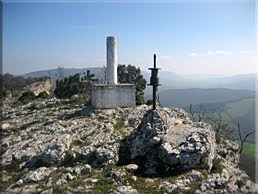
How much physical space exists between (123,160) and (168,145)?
2.44m

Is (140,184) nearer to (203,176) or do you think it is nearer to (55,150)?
(203,176)

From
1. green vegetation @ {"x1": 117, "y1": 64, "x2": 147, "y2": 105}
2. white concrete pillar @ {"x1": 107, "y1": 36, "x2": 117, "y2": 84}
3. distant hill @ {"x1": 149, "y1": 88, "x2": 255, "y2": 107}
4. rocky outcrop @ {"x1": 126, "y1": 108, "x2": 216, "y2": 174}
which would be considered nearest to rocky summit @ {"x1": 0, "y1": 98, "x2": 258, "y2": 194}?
rocky outcrop @ {"x1": 126, "y1": 108, "x2": 216, "y2": 174}

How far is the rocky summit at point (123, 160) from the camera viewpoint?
12.0 metres

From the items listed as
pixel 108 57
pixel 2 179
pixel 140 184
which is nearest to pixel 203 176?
pixel 140 184

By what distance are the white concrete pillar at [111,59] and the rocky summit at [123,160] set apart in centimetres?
462

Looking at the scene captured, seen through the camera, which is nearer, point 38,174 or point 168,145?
point 38,174

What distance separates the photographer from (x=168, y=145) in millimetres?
13555

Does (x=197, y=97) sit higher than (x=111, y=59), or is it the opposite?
(x=111, y=59)

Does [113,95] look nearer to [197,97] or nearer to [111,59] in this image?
[111,59]

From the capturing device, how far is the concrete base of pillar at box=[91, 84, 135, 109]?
20.9 m

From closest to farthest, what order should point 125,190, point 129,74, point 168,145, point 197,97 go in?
point 125,190 → point 168,145 → point 129,74 → point 197,97

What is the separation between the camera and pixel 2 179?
1314 centimetres

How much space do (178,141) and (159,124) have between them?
1.35m

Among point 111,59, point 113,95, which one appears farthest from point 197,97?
point 113,95
